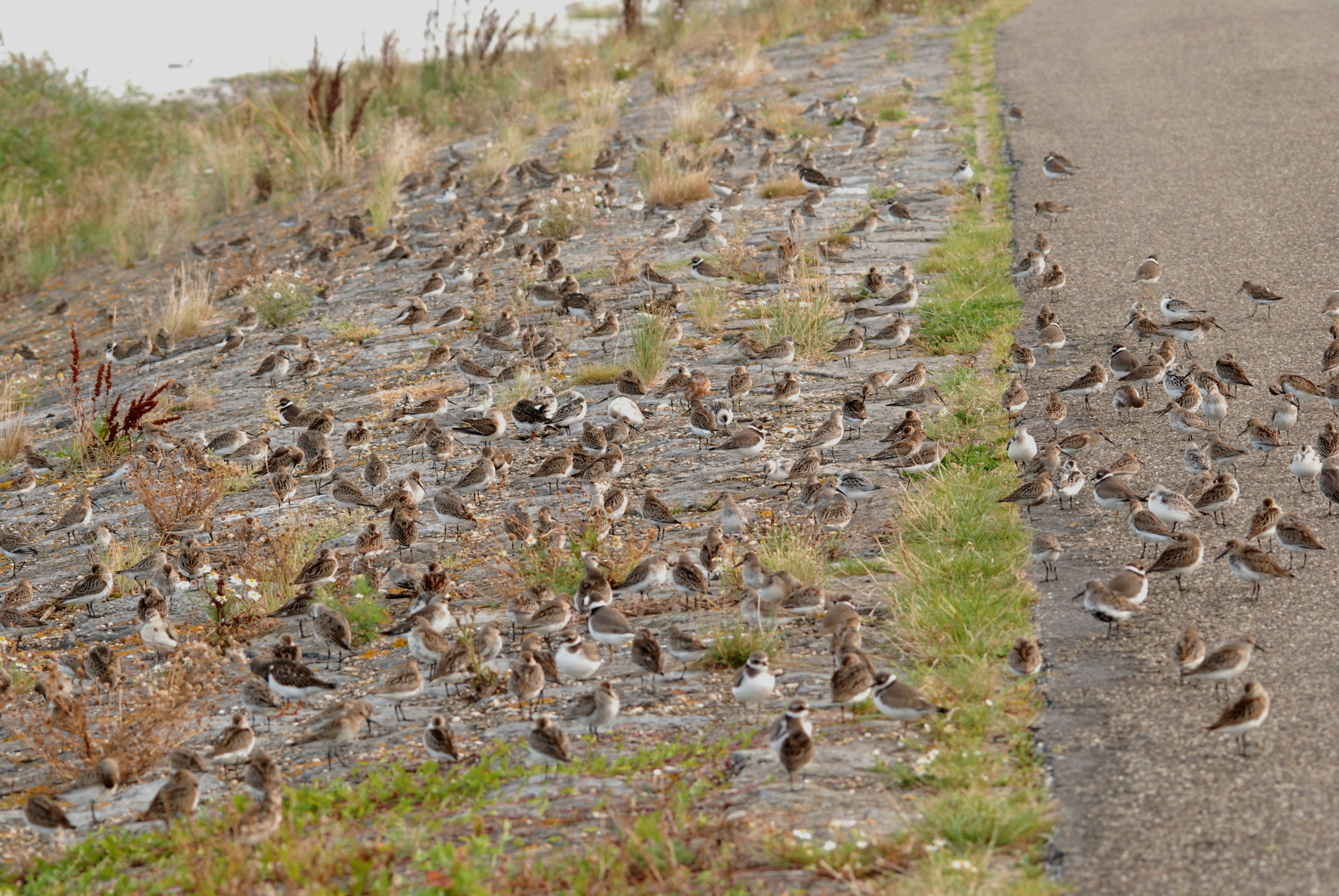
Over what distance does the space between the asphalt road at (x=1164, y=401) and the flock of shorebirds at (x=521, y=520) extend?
39.2 inches

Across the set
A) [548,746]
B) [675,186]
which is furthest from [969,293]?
[548,746]

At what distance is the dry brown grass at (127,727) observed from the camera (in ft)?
26.0

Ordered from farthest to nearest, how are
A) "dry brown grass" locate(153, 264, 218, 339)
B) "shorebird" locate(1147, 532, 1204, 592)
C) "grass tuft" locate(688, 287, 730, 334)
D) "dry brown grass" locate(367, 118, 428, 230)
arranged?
1. "dry brown grass" locate(367, 118, 428, 230)
2. "dry brown grass" locate(153, 264, 218, 339)
3. "grass tuft" locate(688, 287, 730, 334)
4. "shorebird" locate(1147, 532, 1204, 592)

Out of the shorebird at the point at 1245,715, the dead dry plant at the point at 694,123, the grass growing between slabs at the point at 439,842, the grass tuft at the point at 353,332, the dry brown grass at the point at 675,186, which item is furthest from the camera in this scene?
the dead dry plant at the point at 694,123

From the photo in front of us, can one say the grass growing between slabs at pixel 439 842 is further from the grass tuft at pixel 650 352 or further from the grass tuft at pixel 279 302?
the grass tuft at pixel 279 302

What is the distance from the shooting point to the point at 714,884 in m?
5.74

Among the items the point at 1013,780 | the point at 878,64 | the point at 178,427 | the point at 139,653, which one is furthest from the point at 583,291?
the point at 878,64

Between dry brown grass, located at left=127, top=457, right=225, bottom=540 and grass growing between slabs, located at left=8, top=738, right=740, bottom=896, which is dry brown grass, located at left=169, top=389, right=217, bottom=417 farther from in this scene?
grass growing between slabs, located at left=8, top=738, right=740, bottom=896

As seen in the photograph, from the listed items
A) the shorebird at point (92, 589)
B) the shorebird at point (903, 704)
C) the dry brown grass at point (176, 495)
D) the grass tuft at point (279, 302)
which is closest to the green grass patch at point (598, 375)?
the dry brown grass at point (176, 495)

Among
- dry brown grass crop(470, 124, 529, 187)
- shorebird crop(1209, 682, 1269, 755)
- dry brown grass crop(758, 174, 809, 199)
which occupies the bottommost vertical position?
shorebird crop(1209, 682, 1269, 755)

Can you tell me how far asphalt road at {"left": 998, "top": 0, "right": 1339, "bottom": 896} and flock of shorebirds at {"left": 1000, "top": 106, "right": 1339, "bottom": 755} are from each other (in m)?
0.12

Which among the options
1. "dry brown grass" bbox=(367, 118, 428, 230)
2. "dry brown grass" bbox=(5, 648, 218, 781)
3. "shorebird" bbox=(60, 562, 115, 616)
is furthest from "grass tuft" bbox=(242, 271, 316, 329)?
"dry brown grass" bbox=(5, 648, 218, 781)

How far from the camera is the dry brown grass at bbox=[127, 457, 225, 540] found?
12.5 m

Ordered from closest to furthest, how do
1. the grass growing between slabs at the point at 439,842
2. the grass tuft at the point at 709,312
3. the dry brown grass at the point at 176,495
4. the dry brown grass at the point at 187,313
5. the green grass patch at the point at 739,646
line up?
the grass growing between slabs at the point at 439,842 → the green grass patch at the point at 739,646 → the dry brown grass at the point at 176,495 → the grass tuft at the point at 709,312 → the dry brown grass at the point at 187,313
